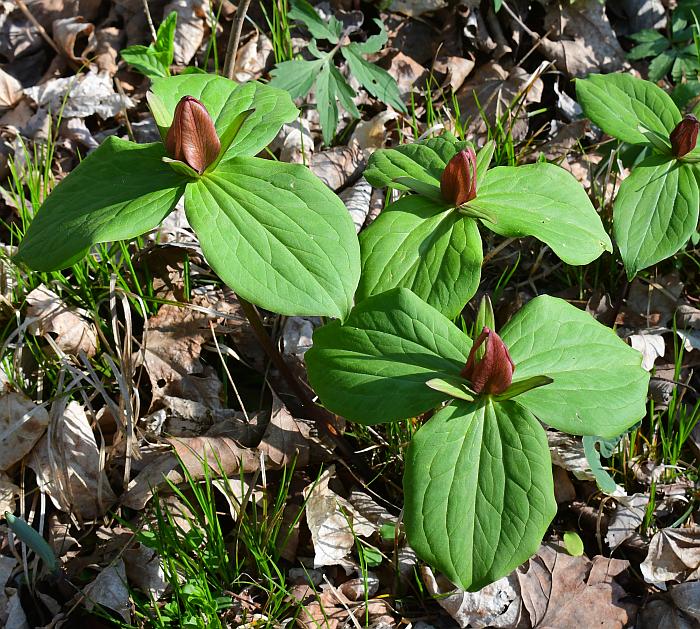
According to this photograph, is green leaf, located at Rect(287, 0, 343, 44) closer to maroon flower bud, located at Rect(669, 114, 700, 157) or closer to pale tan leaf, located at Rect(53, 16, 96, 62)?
pale tan leaf, located at Rect(53, 16, 96, 62)

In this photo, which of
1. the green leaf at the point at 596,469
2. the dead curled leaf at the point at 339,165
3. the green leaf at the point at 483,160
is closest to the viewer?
the green leaf at the point at 483,160

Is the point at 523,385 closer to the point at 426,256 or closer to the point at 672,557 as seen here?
the point at 426,256

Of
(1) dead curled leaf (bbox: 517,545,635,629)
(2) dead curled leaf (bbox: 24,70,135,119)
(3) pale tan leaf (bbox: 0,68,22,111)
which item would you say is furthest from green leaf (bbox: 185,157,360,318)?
(3) pale tan leaf (bbox: 0,68,22,111)

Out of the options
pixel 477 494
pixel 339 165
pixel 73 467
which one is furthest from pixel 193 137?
pixel 339 165

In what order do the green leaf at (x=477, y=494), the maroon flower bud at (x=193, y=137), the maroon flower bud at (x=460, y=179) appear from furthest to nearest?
the maroon flower bud at (x=460, y=179) → the maroon flower bud at (x=193, y=137) → the green leaf at (x=477, y=494)

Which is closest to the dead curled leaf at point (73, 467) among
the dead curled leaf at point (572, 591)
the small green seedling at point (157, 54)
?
the dead curled leaf at point (572, 591)

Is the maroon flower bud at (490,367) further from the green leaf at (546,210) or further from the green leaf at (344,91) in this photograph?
the green leaf at (344,91)

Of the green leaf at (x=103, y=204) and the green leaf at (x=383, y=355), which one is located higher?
the green leaf at (x=103, y=204)
